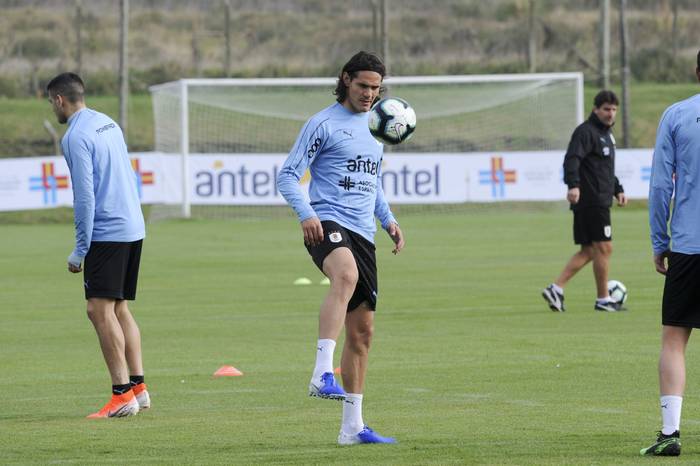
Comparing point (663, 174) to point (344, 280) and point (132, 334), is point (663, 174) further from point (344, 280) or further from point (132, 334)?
point (132, 334)

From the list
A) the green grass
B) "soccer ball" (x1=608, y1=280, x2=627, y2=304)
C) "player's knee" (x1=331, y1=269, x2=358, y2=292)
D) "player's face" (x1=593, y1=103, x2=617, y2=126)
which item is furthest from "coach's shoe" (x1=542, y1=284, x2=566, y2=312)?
the green grass

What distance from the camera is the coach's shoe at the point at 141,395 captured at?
10.2m

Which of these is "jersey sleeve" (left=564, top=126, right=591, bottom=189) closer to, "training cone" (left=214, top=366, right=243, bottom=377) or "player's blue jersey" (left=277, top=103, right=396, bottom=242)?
"training cone" (left=214, top=366, right=243, bottom=377)

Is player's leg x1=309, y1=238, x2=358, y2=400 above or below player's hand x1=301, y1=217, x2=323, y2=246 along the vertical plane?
below

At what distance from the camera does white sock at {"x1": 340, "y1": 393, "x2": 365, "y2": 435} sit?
8.53m

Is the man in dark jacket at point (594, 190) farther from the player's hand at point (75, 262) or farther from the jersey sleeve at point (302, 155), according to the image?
the jersey sleeve at point (302, 155)

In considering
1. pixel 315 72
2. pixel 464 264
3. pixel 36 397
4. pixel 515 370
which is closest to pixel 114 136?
pixel 36 397

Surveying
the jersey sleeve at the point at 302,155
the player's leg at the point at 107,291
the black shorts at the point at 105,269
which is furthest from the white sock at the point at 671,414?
the black shorts at the point at 105,269

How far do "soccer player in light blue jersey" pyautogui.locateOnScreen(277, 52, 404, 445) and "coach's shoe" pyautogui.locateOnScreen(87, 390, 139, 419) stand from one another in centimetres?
183

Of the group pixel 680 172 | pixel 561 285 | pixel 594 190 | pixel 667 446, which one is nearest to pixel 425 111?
pixel 594 190

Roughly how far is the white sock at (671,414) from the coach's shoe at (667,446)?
0.02 meters

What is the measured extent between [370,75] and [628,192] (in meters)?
28.1

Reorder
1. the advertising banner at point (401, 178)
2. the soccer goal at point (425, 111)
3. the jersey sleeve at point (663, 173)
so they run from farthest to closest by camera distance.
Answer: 1. the soccer goal at point (425, 111)
2. the advertising banner at point (401, 178)
3. the jersey sleeve at point (663, 173)

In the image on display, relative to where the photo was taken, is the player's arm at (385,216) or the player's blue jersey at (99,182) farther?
the player's blue jersey at (99,182)
